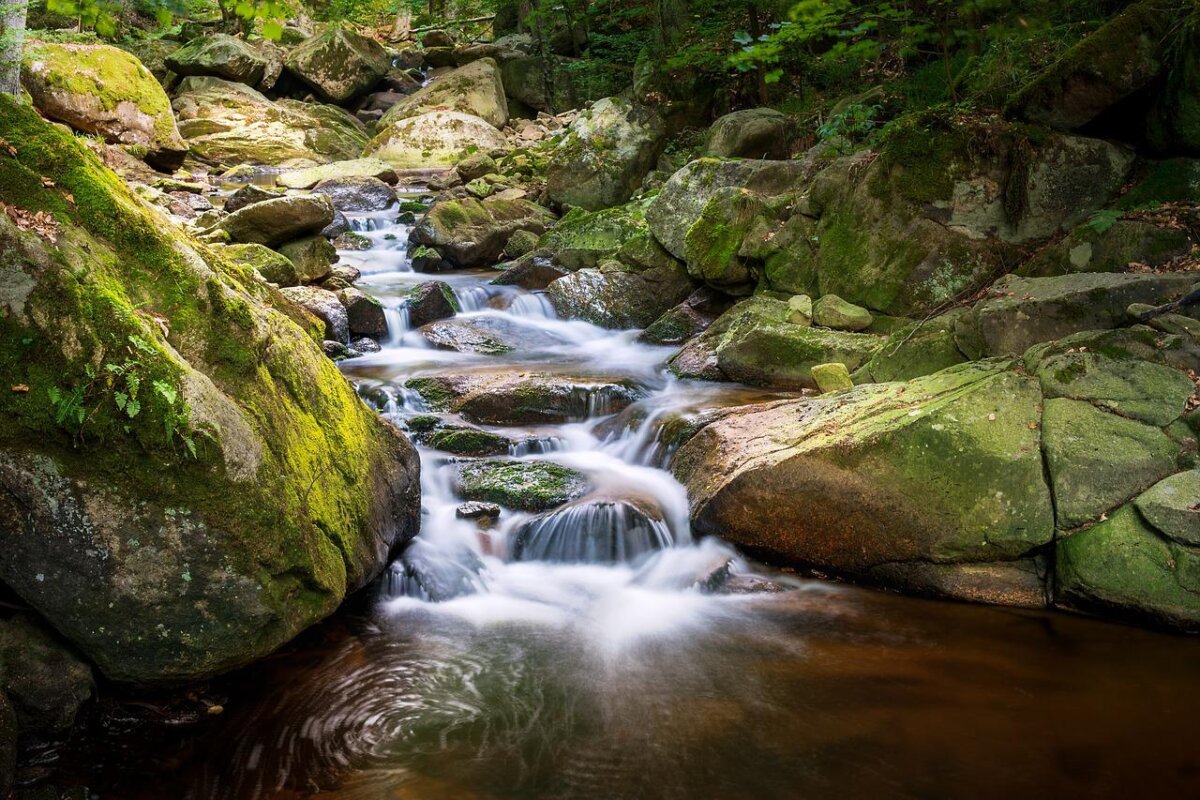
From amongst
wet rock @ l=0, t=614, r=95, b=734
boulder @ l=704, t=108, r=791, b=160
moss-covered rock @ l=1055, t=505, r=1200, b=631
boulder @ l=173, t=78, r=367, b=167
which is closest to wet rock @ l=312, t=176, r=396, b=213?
boulder @ l=173, t=78, r=367, b=167

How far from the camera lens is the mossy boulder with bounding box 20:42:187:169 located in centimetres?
1507

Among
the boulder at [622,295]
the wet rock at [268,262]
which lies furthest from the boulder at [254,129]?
the boulder at [622,295]

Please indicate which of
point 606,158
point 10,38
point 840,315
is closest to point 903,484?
point 840,315

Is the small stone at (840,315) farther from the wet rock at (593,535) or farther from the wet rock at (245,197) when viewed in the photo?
the wet rock at (245,197)

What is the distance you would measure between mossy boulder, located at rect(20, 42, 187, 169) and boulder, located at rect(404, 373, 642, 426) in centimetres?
1163

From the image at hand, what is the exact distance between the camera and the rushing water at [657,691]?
3.60m

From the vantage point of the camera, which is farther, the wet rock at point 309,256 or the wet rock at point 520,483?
the wet rock at point 309,256

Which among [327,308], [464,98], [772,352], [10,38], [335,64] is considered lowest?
[772,352]

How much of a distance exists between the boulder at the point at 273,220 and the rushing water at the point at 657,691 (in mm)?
6825

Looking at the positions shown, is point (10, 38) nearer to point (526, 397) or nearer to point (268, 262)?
point (268, 262)

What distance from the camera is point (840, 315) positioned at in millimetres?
9258

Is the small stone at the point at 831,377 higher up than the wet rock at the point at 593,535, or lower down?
higher up

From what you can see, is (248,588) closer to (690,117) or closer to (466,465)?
(466,465)

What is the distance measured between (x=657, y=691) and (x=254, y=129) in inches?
856
